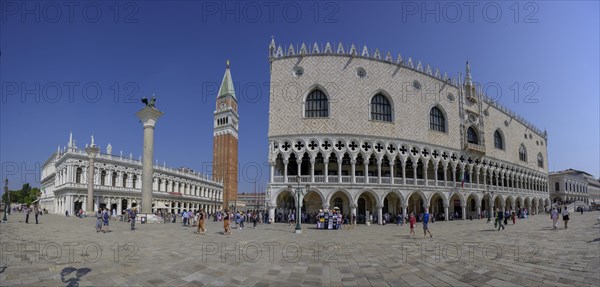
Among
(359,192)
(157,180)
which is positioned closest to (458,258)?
(359,192)

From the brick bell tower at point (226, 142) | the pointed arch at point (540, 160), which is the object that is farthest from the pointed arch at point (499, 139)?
the brick bell tower at point (226, 142)

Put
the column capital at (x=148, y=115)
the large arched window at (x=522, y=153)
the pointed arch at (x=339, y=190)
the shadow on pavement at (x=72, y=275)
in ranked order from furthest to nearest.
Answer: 1. the large arched window at (x=522, y=153)
2. the pointed arch at (x=339, y=190)
3. the column capital at (x=148, y=115)
4. the shadow on pavement at (x=72, y=275)

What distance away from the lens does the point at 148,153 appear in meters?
29.2

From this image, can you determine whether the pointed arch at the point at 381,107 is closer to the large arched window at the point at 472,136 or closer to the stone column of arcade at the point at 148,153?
the large arched window at the point at 472,136

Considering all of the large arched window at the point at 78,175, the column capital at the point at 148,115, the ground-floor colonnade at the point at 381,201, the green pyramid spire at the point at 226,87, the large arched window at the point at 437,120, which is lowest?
the ground-floor colonnade at the point at 381,201

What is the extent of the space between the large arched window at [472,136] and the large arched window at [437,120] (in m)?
5.89

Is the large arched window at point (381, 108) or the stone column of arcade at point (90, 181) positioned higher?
the large arched window at point (381, 108)

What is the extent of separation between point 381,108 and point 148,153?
24.7m

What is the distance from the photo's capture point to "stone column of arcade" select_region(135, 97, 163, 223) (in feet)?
95.2

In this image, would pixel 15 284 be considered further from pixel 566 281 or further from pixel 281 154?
pixel 281 154

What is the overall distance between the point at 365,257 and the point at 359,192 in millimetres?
23406

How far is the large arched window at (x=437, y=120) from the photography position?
4172cm

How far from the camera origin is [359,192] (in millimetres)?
34625

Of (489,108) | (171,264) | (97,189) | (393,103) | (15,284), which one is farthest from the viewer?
(97,189)
